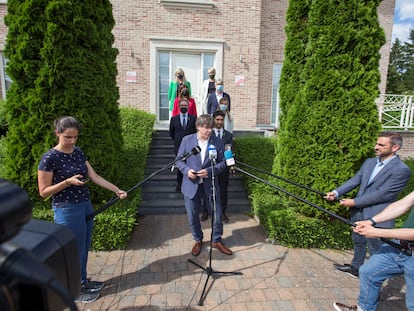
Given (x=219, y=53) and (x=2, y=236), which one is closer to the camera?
(x=2, y=236)

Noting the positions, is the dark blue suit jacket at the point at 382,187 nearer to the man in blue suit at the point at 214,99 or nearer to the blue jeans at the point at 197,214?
the blue jeans at the point at 197,214

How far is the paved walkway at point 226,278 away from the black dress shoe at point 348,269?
8 cm

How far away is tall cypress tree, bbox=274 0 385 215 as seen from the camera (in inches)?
153

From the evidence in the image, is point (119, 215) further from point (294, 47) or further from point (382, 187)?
point (294, 47)

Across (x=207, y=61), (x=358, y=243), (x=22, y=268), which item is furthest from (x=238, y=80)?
(x=22, y=268)

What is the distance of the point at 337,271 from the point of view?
3.65 meters

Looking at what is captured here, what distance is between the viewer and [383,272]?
95.4 inches

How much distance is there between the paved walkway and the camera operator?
1.73 feet

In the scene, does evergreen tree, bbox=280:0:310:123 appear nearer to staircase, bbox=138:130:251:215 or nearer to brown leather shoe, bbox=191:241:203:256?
staircase, bbox=138:130:251:215

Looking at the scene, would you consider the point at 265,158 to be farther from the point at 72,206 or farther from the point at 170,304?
the point at 72,206

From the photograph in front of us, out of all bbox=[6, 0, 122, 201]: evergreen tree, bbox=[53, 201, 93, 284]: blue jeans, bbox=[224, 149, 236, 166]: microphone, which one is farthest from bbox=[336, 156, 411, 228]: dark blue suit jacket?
bbox=[6, 0, 122, 201]: evergreen tree

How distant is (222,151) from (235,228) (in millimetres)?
1681

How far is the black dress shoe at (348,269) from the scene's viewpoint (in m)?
3.53

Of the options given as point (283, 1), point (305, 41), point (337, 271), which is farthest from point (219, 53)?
point (337, 271)
